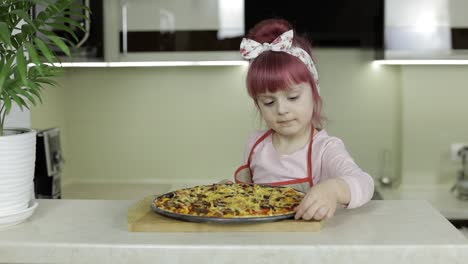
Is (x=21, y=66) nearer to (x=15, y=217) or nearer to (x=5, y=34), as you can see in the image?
(x=5, y=34)

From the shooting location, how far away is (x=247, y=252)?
0.99m

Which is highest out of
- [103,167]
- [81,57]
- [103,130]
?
[81,57]

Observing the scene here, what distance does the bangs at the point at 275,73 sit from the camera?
1440mm

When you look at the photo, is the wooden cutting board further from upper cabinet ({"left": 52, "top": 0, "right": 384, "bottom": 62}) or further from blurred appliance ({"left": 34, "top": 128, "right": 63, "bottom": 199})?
upper cabinet ({"left": 52, "top": 0, "right": 384, "bottom": 62})

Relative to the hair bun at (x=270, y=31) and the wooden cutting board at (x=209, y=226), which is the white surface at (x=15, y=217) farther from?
the hair bun at (x=270, y=31)

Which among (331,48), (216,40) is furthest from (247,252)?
(331,48)

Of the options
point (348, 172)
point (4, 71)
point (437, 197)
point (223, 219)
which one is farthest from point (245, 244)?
point (437, 197)

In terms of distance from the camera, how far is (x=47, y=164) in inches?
96.6

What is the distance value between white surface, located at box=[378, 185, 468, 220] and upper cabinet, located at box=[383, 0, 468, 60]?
68 centimetres

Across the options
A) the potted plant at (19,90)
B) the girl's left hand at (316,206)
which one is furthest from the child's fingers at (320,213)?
the potted plant at (19,90)

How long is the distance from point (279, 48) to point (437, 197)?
70.6 inches

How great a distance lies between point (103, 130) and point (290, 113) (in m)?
2.17

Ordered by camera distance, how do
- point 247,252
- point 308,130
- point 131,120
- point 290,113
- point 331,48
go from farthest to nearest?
point 131,120
point 331,48
point 308,130
point 290,113
point 247,252

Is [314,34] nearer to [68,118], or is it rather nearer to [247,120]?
[247,120]
